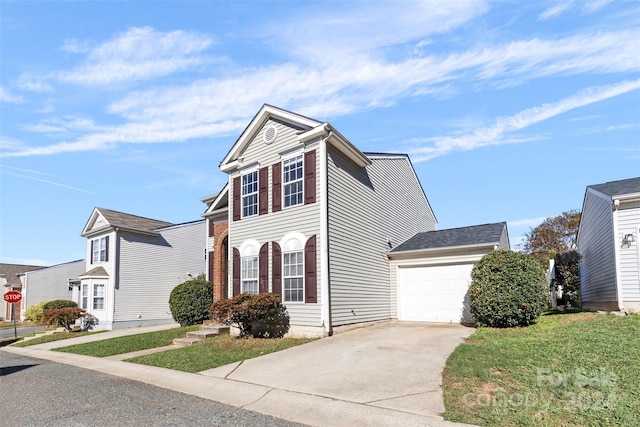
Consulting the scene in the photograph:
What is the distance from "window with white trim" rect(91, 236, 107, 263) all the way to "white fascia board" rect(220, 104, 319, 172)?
11878mm

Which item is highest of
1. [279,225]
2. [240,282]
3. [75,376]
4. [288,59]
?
[288,59]

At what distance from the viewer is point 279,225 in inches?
583

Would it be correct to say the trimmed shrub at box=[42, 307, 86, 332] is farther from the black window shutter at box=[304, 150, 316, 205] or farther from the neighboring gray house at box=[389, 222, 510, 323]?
the neighboring gray house at box=[389, 222, 510, 323]

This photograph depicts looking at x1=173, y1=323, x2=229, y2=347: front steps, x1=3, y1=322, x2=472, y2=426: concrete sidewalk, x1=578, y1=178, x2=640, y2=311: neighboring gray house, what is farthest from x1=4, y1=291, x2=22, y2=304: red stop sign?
x1=578, y1=178, x2=640, y2=311: neighboring gray house

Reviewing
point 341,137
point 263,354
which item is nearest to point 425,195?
point 341,137

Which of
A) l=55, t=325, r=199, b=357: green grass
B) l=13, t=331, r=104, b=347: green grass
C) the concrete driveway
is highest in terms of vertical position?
the concrete driveway

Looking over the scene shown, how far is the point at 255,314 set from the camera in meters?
13.3

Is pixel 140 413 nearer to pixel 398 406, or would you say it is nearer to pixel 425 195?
pixel 398 406

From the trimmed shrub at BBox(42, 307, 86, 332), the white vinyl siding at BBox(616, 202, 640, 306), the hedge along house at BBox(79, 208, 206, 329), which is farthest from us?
the hedge along house at BBox(79, 208, 206, 329)

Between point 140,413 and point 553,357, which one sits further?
point 553,357

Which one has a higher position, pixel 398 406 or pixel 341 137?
pixel 341 137

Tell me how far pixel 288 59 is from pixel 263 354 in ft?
27.7

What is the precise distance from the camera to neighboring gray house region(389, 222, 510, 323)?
1523 centimetres

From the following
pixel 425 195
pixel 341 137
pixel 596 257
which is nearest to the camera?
pixel 341 137
